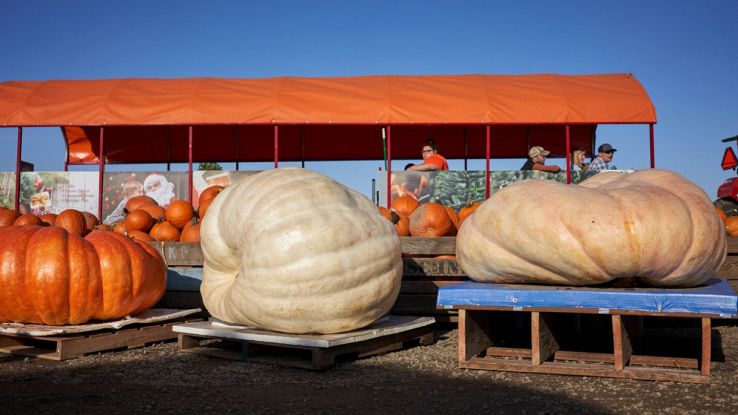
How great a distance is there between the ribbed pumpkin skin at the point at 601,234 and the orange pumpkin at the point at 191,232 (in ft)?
10.3

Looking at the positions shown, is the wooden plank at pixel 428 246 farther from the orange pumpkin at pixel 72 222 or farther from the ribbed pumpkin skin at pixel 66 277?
the orange pumpkin at pixel 72 222

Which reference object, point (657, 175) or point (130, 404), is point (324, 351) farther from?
point (657, 175)

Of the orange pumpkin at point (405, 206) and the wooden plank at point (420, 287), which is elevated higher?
the orange pumpkin at point (405, 206)

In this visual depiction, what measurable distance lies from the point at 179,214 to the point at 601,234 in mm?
4789

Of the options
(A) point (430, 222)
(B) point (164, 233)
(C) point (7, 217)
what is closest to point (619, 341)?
(A) point (430, 222)

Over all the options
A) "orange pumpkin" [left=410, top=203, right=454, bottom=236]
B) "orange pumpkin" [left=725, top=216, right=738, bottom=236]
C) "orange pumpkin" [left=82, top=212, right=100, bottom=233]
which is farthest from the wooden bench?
"orange pumpkin" [left=82, top=212, right=100, bottom=233]

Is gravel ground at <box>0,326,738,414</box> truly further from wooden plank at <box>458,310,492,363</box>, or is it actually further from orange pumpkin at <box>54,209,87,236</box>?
orange pumpkin at <box>54,209,87,236</box>

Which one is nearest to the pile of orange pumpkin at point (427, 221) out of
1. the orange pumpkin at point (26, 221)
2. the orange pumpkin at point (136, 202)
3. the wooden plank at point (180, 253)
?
the wooden plank at point (180, 253)

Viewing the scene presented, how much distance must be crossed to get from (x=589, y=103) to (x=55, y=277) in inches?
286

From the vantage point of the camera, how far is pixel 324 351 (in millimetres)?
4066

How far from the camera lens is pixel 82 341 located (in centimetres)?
464

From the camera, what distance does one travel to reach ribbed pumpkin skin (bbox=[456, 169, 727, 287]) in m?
3.83

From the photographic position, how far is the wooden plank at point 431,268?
5.68 m

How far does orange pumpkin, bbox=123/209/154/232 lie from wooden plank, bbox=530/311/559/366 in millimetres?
4654
